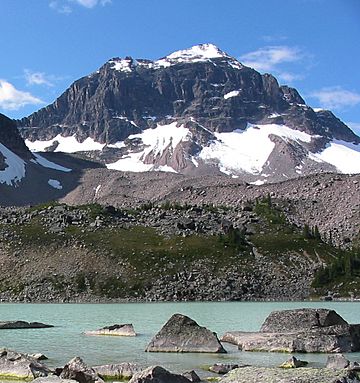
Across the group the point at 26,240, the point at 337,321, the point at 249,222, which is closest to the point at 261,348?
the point at 337,321

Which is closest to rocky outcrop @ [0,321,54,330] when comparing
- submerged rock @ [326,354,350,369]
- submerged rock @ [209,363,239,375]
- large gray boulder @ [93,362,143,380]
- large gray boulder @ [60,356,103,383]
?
large gray boulder @ [93,362,143,380]

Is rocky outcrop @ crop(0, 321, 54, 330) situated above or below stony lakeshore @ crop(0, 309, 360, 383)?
below

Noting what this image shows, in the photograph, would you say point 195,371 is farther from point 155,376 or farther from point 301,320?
point 301,320

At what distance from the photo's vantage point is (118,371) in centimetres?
2733

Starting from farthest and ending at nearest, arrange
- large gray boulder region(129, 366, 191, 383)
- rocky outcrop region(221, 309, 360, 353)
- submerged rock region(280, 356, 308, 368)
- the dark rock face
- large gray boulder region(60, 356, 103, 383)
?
1. the dark rock face
2. rocky outcrop region(221, 309, 360, 353)
3. submerged rock region(280, 356, 308, 368)
4. large gray boulder region(60, 356, 103, 383)
5. large gray boulder region(129, 366, 191, 383)

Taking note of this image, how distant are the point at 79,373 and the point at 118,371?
110 inches

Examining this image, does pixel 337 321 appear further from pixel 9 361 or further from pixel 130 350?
pixel 9 361

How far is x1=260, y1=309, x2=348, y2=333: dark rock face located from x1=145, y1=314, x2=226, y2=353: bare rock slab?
6206mm

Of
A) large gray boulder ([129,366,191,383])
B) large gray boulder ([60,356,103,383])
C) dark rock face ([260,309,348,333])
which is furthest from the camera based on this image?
dark rock face ([260,309,348,333])

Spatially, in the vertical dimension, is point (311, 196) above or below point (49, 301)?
above

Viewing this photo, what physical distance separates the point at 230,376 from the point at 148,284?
100518 mm

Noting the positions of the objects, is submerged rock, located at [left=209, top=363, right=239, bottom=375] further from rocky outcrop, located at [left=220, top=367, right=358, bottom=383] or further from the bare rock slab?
the bare rock slab

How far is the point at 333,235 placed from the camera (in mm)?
174625

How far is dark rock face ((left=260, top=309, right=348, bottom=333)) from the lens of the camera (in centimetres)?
3900
